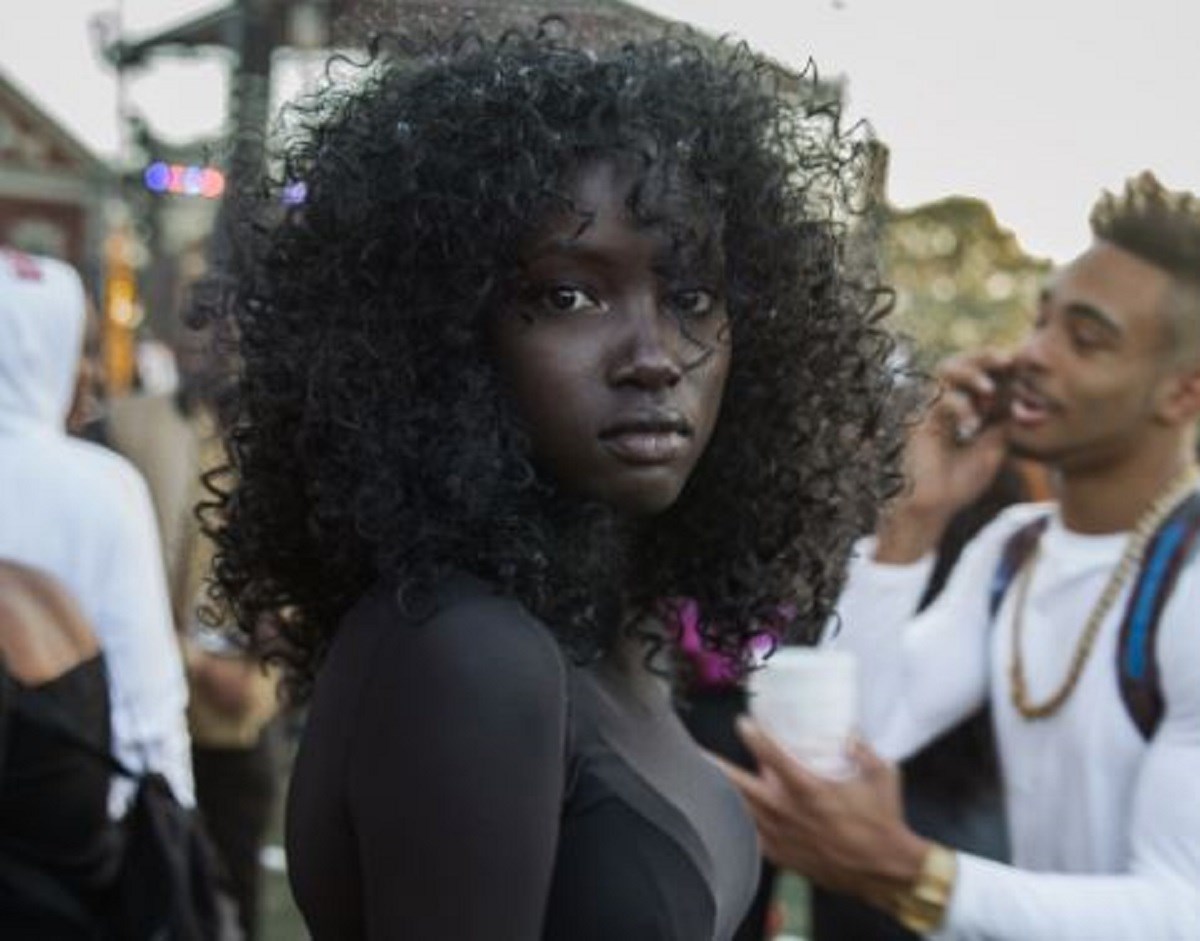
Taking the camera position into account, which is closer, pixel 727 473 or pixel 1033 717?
pixel 727 473

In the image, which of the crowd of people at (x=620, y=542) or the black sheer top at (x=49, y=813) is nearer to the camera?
the crowd of people at (x=620, y=542)

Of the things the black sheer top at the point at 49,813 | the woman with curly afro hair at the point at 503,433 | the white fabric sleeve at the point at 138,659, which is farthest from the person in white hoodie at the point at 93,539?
the woman with curly afro hair at the point at 503,433

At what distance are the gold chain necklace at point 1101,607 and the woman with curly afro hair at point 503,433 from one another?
0.78 metres

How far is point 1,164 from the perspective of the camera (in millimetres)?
35844

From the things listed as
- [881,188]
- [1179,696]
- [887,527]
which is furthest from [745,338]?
[887,527]

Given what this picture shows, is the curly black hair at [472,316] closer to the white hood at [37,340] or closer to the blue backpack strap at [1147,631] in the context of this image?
the blue backpack strap at [1147,631]

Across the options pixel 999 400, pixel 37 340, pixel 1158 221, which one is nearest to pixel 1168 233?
pixel 1158 221

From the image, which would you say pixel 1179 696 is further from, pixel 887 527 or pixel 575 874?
pixel 575 874

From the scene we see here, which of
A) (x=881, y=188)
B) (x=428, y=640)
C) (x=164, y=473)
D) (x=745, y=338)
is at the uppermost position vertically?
(x=881, y=188)

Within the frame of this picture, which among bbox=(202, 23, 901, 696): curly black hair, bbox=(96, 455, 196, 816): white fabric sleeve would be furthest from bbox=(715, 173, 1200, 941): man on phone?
bbox=(96, 455, 196, 816): white fabric sleeve

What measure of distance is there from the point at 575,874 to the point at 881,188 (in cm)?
89

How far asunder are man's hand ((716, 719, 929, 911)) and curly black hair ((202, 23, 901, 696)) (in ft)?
1.97

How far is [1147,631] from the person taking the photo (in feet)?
7.18

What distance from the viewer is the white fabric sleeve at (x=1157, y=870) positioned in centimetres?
211
